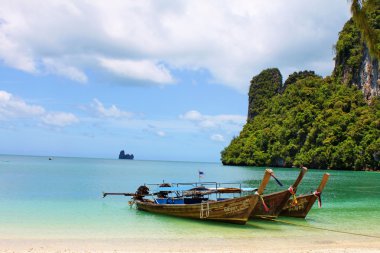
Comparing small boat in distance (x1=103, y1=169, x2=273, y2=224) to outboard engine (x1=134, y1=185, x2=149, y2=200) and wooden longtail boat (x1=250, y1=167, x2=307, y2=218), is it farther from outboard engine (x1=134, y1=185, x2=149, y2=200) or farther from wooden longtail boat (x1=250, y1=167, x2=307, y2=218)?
outboard engine (x1=134, y1=185, x2=149, y2=200)

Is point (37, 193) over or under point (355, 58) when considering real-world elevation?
under

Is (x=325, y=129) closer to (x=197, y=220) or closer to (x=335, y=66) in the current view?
(x=335, y=66)

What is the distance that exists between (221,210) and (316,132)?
74.2 m

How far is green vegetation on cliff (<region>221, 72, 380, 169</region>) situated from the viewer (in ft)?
254

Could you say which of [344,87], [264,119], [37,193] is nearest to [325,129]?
[344,87]

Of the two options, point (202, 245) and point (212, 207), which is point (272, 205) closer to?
point (212, 207)

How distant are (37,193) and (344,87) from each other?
7757 cm

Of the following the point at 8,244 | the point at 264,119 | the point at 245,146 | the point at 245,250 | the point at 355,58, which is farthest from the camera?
the point at 264,119

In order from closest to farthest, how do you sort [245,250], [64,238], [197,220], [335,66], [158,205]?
1. [245,250]
2. [64,238]
3. [197,220]
4. [158,205]
5. [335,66]

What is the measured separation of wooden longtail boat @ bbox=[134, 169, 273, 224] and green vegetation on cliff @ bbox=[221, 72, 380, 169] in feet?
210

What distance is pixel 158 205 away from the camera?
19.3m

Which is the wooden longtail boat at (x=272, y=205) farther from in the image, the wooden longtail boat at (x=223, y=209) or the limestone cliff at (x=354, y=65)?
the limestone cliff at (x=354, y=65)

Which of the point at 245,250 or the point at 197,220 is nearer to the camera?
the point at 245,250

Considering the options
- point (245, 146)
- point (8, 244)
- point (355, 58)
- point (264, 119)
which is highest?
point (355, 58)
